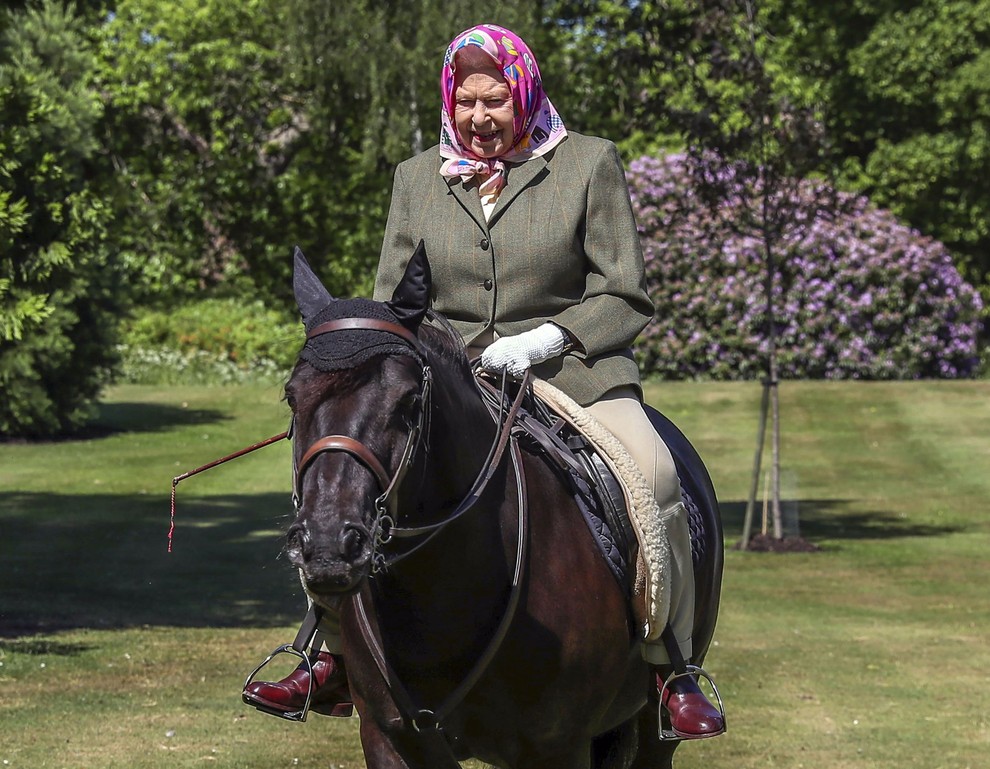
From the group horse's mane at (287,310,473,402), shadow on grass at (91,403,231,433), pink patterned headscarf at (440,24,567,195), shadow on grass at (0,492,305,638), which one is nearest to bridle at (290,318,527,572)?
horse's mane at (287,310,473,402)

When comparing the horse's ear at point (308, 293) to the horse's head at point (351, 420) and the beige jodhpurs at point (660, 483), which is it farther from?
the beige jodhpurs at point (660, 483)

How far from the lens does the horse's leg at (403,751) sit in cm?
446

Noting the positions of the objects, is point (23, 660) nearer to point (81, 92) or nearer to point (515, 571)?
point (515, 571)

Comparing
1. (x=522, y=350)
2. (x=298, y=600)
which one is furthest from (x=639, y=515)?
(x=298, y=600)

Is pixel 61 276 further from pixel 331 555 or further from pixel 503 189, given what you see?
pixel 331 555

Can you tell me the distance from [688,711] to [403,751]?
44.2 inches

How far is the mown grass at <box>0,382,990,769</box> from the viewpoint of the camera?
899 cm

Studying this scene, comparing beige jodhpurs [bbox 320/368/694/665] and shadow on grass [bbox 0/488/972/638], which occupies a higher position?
beige jodhpurs [bbox 320/368/694/665]

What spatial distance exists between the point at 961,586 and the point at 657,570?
1163 centimetres

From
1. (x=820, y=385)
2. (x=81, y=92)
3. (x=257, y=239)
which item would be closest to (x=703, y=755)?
(x=81, y=92)

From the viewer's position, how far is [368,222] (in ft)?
123

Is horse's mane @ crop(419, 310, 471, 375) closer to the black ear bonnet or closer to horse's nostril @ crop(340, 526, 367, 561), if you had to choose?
the black ear bonnet

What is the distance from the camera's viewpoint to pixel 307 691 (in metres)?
4.96

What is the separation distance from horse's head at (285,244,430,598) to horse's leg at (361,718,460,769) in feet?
2.96
